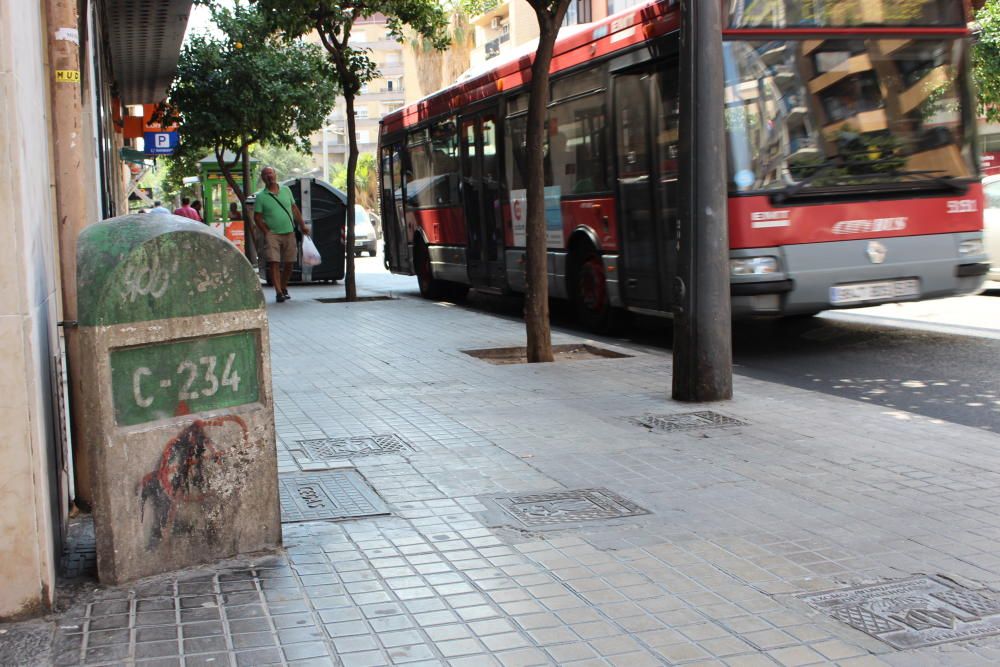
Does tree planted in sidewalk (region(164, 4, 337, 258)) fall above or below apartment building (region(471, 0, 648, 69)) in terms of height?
below

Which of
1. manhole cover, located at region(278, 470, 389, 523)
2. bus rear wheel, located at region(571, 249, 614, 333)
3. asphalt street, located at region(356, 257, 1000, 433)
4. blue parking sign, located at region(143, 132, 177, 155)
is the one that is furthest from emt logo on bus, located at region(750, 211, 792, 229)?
blue parking sign, located at region(143, 132, 177, 155)

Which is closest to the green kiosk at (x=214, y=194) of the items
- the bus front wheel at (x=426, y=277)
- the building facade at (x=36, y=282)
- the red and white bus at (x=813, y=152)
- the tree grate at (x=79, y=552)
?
the bus front wheel at (x=426, y=277)

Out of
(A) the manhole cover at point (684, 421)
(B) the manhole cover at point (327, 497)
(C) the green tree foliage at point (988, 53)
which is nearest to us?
(B) the manhole cover at point (327, 497)

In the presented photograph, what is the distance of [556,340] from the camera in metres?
12.2

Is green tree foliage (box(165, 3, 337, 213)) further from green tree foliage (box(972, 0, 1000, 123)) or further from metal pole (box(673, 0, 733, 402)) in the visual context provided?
metal pole (box(673, 0, 733, 402))

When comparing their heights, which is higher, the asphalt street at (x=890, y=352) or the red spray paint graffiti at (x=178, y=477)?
the red spray paint graffiti at (x=178, y=477)

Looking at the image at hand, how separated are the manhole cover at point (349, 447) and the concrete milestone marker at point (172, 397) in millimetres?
1856

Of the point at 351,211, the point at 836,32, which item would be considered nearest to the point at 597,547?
the point at 836,32

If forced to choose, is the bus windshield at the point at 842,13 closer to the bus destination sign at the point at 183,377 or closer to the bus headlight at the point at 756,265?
the bus headlight at the point at 756,265

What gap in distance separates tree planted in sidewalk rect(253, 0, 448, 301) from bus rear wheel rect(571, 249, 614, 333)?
5.33 metres

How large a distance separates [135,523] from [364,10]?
1454 cm

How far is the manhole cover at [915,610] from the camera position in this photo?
3729mm

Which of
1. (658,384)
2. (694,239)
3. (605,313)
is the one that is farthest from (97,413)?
(605,313)

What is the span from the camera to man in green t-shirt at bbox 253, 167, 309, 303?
58.9 ft
